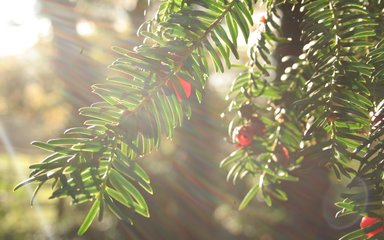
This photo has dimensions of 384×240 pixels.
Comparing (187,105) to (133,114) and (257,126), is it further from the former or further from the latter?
(257,126)

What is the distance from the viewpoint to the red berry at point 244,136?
2.39 feet

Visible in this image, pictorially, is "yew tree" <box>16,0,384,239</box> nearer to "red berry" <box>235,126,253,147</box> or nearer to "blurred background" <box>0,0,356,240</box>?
"red berry" <box>235,126,253,147</box>

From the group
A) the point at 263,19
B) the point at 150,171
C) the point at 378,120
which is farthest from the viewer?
the point at 150,171

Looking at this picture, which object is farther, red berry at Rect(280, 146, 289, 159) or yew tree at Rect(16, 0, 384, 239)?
red berry at Rect(280, 146, 289, 159)

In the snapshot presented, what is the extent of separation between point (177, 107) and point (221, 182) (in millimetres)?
7140

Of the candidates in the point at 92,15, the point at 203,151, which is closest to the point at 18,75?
the point at 92,15

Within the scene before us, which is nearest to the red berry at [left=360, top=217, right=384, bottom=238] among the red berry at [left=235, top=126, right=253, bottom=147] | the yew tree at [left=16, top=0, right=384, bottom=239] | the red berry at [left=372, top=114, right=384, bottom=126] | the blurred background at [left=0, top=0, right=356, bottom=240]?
the yew tree at [left=16, top=0, right=384, bottom=239]

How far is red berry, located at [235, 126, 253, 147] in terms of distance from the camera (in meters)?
0.73

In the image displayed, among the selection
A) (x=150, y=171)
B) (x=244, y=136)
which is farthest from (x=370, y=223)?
(x=150, y=171)

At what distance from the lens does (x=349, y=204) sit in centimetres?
51

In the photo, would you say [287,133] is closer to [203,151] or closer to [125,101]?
[125,101]

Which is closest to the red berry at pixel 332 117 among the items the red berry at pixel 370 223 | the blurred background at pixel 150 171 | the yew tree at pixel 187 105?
the yew tree at pixel 187 105

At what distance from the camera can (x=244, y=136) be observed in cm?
73

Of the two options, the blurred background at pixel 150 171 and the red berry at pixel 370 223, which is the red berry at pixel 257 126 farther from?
the blurred background at pixel 150 171
